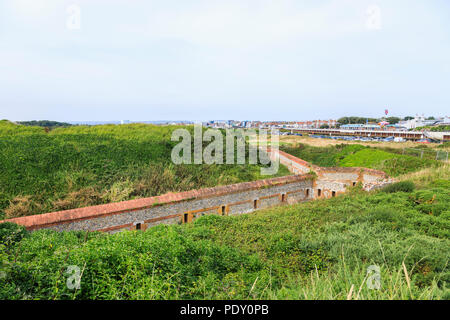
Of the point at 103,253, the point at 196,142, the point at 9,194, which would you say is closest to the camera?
the point at 103,253

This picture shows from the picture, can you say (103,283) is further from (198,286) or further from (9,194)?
(9,194)

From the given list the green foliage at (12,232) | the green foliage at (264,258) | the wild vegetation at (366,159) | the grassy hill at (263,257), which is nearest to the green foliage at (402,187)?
the grassy hill at (263,257)

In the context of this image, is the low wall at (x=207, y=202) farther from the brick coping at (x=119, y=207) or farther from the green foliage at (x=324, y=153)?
the green foliage at (x=324, y=153)


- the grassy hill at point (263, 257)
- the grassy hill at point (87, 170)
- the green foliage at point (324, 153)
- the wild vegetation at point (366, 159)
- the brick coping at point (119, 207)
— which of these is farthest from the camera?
the green foliage at point (324, 153)

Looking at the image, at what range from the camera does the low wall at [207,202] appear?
761 centimetres

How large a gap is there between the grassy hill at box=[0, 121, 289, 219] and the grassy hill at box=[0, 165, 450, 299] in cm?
285

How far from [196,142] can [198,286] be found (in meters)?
12.0

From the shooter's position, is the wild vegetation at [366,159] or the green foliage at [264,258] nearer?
the green foliage at [264,258]

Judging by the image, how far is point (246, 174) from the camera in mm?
13984

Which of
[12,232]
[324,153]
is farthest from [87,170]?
[324,153]

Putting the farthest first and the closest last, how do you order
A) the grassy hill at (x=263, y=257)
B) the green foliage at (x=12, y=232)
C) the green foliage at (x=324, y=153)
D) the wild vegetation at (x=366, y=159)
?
1. the green foliage at (x=324, y=153)
2. the wild vegetation at (x=366, y=159)
3. the green foliage at (x=12, y=232)
4. the grassy hill at (x=263, y=257)

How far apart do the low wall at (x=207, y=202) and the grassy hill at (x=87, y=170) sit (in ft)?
4.65
